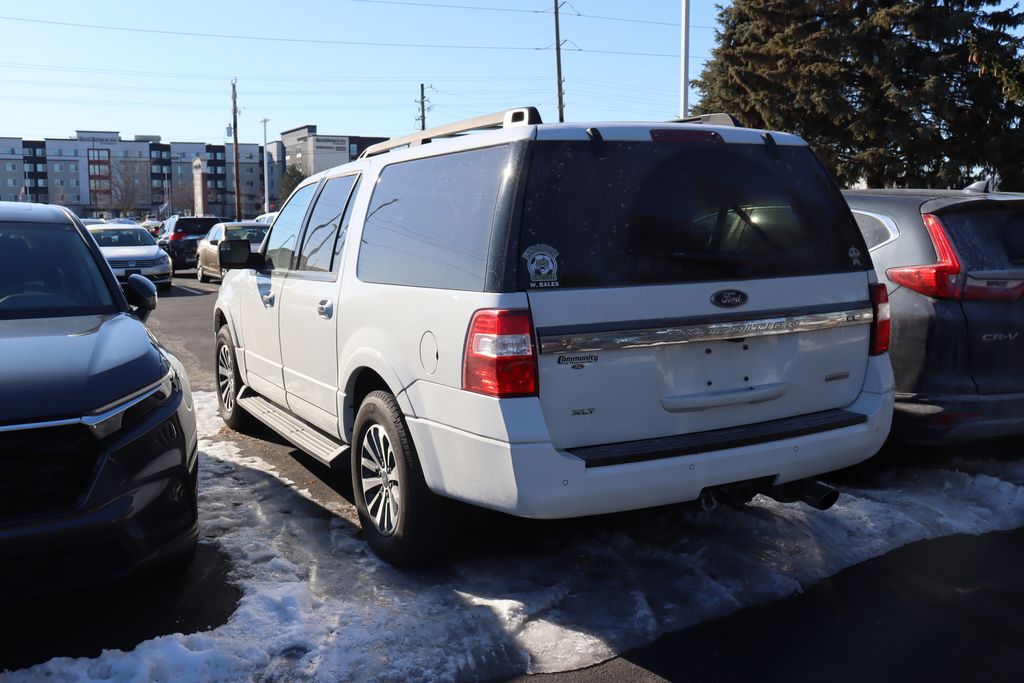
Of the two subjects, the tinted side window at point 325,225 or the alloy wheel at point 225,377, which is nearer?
the tinted side window at point 325,225

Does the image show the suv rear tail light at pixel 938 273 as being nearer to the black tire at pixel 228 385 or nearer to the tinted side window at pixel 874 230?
the tinted side window at pixel 874 230

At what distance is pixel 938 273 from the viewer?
4.86 metres

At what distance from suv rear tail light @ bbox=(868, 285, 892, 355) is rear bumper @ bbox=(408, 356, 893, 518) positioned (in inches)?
17.6

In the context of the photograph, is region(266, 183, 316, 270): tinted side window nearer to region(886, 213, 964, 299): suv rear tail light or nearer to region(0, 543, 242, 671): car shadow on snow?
region(0, 543, 242, 671): car shadow on snow

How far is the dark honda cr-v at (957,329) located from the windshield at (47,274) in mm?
4251

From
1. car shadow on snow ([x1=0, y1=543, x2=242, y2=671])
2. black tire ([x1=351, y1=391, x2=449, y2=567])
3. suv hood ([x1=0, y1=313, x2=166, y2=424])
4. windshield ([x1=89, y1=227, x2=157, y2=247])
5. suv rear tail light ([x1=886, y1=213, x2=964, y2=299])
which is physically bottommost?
car shadow on snow ([x1=0, y1=543, x2=242, y2=671])

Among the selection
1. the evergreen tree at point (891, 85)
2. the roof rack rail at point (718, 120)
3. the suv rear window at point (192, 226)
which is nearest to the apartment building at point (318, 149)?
the suv rear window at point (192, 226)

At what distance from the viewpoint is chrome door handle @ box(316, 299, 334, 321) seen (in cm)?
462

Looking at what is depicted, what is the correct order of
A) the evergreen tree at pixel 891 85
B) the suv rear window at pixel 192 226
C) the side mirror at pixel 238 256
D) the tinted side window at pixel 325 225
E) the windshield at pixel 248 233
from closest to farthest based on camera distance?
the tinted side window at pixel 325 225
the side mirror at pixel 238 256
the windshield at pixel 248 233
the evergreen tree at pixel 891 85
the suv rear window at pixel 192 226

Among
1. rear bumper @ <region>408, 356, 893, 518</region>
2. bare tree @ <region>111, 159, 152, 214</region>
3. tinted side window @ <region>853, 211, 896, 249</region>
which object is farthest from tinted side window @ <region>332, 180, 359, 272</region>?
bare tree @ <region>111, 159, 152, 214</region>

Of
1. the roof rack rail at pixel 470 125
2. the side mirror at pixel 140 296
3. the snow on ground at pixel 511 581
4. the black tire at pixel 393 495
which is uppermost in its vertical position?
the roof rack rail at pixel 470 125

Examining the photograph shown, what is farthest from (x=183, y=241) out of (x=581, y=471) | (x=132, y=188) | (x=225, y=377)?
(x=132, y=188)

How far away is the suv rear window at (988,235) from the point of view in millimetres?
4918

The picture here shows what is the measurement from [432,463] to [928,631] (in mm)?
2077
